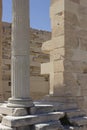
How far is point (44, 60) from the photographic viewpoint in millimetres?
14328

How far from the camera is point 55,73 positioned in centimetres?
696

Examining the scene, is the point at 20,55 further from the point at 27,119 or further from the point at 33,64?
the point at 33,64

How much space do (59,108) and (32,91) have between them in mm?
6655

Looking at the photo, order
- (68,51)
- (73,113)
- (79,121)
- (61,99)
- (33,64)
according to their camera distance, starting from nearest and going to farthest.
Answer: (79,121), (73,113), (61,99), (68,51), (33,64)

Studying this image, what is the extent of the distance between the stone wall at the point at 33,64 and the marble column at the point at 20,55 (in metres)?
6.59

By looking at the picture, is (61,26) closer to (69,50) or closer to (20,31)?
(69,50)

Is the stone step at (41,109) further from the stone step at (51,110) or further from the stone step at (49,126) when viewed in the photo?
the stone step at (49,126)

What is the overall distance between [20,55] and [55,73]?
1.62 metres

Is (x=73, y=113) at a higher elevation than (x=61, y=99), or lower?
lower

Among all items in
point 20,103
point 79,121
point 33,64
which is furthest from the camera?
point 33,64

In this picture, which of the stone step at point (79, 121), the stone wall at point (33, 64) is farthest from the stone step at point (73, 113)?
the stone wall at point (33, 64)

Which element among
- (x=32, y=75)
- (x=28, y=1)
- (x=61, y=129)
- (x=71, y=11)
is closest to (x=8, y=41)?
(x=32, y=75)

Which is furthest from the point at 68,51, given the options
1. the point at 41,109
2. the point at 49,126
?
the point at 49,126

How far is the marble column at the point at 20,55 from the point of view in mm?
5547
